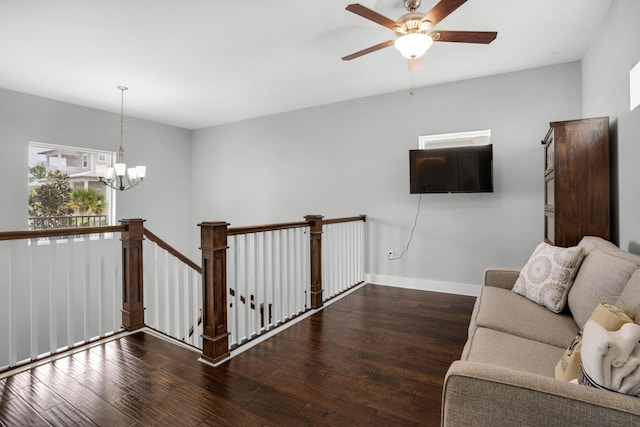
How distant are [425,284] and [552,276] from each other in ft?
7.19

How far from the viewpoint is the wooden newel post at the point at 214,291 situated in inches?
90.7

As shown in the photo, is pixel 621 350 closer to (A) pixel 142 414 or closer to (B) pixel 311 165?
(A) pixel 142 414

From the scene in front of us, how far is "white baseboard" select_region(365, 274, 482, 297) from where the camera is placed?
13.0ft

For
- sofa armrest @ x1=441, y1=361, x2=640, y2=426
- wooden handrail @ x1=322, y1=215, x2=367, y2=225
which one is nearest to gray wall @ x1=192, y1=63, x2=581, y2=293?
wooden handrail @ x1=322, y1=215, x2=367, y2=225

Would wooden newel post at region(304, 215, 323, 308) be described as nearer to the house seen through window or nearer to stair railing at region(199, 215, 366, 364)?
stair railing at region(199, 215, 366, 364)

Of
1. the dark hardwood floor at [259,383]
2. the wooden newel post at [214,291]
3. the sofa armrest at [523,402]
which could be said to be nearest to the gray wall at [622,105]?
the dark hardwood floor at [259,383]

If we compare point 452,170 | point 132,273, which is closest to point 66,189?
point 132,273

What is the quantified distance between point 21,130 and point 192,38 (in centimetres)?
299

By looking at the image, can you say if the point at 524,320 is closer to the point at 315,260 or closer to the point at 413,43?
the point at 413,43

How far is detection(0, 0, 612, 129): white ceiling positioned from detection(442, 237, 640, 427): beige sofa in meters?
1.92

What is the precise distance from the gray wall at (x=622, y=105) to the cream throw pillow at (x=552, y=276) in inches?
15.1

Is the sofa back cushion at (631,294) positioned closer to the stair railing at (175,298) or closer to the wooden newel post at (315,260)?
the wooden newel post at (315,260)

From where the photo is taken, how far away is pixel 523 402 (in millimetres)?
953

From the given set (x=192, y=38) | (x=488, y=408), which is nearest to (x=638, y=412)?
(x=488, y=408)
